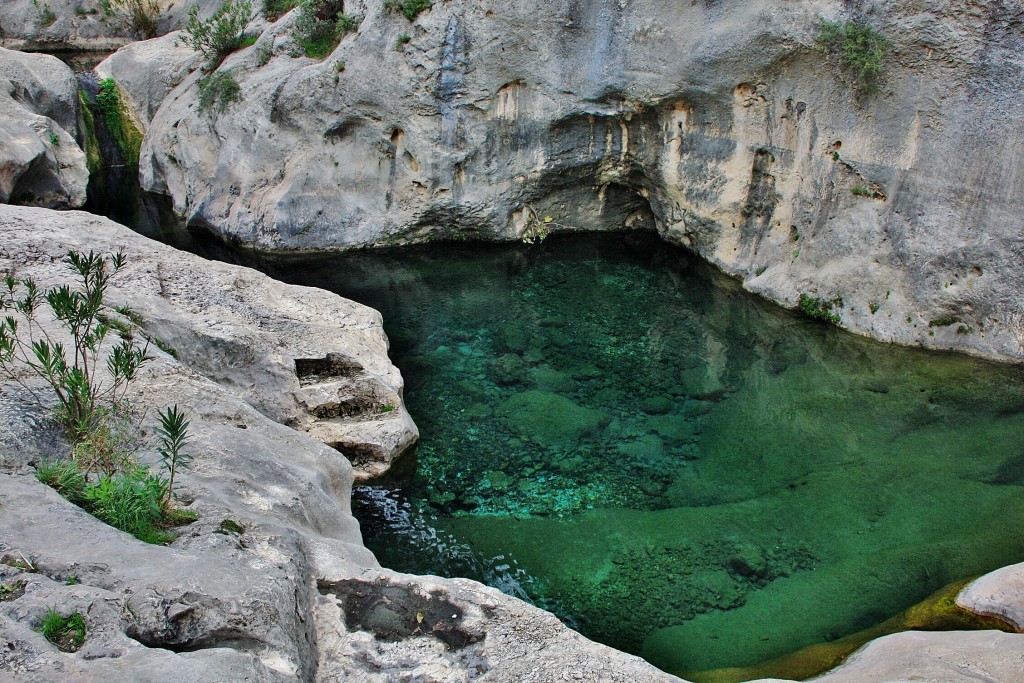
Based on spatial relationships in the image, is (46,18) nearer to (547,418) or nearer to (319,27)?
(319,27)

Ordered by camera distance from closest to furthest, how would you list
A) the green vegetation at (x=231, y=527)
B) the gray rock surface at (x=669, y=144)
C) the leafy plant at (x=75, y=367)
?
the green vegetation at (x=231, y=527), the leafy plant at (x=75, y=367), the gray rock surface at (x=669, y=144)

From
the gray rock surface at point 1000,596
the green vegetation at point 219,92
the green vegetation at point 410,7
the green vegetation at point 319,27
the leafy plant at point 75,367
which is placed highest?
the green vegetation at point 410,7

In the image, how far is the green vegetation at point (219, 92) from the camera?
55.8ft

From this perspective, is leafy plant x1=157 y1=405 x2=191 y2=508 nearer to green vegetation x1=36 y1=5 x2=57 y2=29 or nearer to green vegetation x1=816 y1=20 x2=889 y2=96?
green vegetation x1=816 y1=20 x2=889 y2=96

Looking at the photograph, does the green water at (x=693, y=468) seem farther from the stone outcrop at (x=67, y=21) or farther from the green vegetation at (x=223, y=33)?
the stone outcrop at (x=67, y=21)

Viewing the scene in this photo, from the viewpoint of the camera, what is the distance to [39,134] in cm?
1780

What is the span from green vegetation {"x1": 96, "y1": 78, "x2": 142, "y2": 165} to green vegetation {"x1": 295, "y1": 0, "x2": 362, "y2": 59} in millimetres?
8485

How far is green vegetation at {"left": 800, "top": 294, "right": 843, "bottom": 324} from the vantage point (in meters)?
12.4

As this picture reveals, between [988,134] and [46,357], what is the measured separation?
10.7 metres

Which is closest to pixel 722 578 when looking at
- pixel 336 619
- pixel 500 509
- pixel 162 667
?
pixel 500 509

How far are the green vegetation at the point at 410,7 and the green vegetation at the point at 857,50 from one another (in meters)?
6.82

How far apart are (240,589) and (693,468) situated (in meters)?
5.72

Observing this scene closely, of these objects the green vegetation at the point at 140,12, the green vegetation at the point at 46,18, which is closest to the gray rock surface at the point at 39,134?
the green vegetation at the point at 140,12

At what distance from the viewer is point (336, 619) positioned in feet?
17.4
